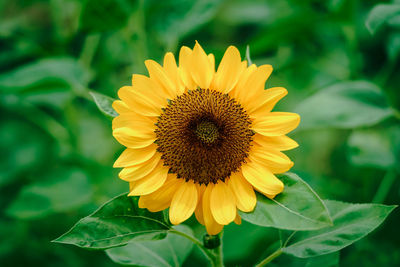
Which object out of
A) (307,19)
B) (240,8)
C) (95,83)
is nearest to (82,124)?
(95,83)

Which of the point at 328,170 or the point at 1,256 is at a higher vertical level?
the point at 1,256

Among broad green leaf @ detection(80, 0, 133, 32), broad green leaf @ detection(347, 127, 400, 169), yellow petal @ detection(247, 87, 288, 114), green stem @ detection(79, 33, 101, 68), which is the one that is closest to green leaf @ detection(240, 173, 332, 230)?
yellow petal @ detection(247, 87, 288, 114)

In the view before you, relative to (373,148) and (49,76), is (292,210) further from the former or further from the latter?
(49,76)

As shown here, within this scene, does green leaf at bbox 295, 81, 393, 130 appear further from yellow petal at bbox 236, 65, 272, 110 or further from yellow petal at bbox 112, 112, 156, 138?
yellow petal at bbox 112, 112, 156, 138

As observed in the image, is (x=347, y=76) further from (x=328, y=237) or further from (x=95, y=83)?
(x=95, y=83)

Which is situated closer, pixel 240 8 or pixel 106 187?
pixel 106 187

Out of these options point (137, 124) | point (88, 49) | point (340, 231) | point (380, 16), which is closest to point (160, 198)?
point (137, 124)
